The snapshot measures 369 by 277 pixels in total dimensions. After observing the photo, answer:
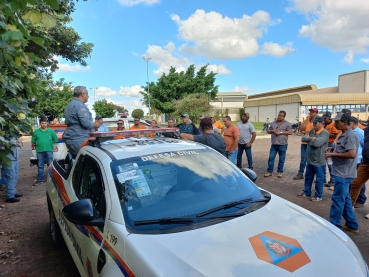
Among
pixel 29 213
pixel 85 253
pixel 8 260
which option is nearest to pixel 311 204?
pixel 85 253

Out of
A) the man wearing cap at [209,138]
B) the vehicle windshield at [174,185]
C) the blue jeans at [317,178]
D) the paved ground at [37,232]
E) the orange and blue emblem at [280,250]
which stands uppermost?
the man wearing cap at [209,138]

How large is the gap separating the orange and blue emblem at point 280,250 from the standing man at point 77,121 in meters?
3.70

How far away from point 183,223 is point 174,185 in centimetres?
52

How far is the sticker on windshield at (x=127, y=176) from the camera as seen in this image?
7.88 ft

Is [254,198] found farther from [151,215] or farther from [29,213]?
[29,213]

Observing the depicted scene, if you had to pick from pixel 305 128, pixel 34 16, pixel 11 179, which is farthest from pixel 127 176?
pixel 305 128

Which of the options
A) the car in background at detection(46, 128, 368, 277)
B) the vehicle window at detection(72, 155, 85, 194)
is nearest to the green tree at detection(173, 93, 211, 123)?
the vehicle window at detection(72, 155, 85, 194)

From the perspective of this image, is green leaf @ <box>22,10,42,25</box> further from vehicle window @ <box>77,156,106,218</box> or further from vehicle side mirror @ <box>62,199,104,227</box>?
vehicle side mirror @ <box>62,199,104,227</box>

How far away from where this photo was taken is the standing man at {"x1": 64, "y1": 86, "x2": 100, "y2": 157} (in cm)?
476

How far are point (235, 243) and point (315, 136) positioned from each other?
4643 mm

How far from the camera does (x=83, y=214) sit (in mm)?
2111

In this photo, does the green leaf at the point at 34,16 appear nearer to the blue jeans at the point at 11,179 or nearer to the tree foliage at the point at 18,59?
the tree foliage at the point at 18,59

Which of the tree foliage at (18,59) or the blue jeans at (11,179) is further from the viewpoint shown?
the blue jeans at (11,179)

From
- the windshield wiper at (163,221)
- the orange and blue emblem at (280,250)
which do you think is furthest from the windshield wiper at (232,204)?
the orange and blue emblem at (280,250)
